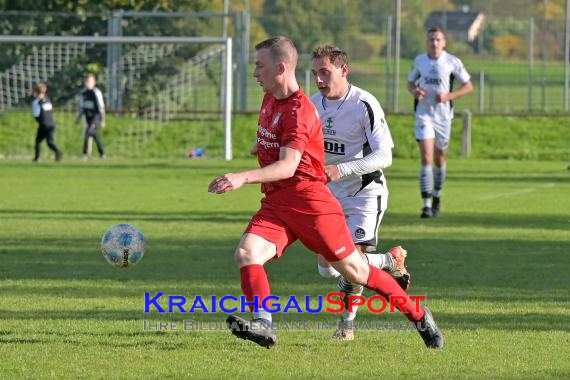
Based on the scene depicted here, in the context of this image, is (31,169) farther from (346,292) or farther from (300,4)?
(346,292)

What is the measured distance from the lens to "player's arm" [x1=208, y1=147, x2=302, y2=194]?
6402 mm

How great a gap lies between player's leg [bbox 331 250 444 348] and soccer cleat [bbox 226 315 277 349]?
2.27ft

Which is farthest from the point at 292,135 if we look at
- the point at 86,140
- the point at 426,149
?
the point at 86,140

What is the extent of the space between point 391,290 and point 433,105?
902 centimetres

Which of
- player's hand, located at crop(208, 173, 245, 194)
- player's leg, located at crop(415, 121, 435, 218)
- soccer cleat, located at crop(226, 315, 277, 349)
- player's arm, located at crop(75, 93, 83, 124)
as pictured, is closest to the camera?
player's hand, located at crop(208, 173, 245, 194)

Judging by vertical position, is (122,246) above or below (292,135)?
below

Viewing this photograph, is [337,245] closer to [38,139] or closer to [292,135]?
[292,135]

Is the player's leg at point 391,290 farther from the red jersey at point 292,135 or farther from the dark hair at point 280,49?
the dark hair at point 280,49

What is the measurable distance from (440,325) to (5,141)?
78.3ft

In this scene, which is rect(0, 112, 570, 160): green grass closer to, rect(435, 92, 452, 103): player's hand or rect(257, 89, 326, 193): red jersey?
rect(435, 92, 452, 103): player's hand

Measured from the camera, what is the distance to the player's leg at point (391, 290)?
7.35 metres

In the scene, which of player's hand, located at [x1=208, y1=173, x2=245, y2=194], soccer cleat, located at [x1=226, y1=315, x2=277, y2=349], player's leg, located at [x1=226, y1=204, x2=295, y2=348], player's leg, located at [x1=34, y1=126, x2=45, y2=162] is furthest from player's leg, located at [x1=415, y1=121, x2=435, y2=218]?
player's leg, located at [x1=34, y1=126, x2=45, y2=162]

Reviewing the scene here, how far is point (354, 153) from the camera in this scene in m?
8.35

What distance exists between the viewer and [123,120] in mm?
31219
